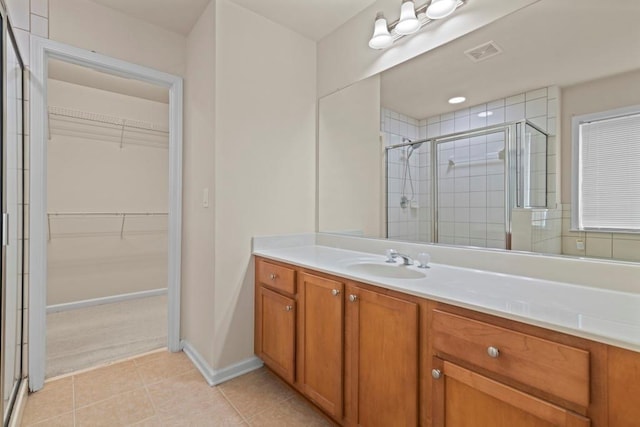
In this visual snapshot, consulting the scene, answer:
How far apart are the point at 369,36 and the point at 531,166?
4.36 feet

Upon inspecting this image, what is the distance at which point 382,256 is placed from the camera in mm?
1914

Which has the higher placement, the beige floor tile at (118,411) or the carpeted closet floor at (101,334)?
the carpeted closet floor at (101,334)

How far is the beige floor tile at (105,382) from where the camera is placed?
1.79 metres

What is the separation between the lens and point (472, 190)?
5.16ft

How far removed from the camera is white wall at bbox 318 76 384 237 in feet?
6.75

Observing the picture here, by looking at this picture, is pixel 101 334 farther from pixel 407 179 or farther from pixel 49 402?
pixel 407 179

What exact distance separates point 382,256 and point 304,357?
749mm

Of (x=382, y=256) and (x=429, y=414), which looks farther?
(x=382, y=256)

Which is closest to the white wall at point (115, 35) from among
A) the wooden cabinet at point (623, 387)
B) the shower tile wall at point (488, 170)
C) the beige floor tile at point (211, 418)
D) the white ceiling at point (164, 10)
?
the white ceiling at point (164, 10)

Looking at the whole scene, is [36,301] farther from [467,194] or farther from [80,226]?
[467,194]

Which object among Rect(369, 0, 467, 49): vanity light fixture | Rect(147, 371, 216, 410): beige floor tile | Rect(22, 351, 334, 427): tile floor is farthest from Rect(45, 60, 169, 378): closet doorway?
Rect(369, 0, 467, 49): vanity light fixture

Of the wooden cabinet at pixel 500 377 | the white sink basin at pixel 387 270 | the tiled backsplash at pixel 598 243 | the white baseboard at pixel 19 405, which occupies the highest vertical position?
the tiled backsplash at pixel 598 243

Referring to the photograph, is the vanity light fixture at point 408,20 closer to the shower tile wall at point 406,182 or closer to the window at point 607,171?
the shower tile wall at point 406,182

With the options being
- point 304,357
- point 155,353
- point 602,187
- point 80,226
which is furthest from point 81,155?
point 602,187
